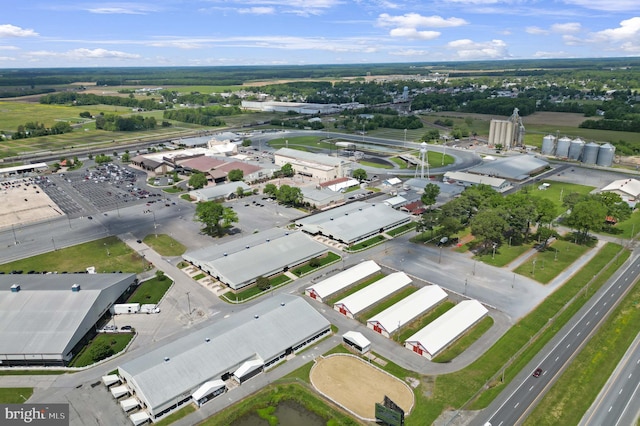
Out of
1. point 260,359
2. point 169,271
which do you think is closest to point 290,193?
point 169,271

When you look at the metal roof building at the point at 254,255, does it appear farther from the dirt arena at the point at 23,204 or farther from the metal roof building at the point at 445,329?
the dirt arena at the point at 23,204

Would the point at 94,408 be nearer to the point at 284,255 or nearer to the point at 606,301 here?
the point at 284,255

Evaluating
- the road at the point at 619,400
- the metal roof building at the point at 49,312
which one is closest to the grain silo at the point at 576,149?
the road at the point at 619,400

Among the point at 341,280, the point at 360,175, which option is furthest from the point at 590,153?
the point at 341,280

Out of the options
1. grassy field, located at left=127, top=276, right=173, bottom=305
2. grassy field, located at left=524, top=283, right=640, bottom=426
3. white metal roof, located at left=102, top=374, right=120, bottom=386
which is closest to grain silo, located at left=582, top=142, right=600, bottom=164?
grassy field, located at left=524, top=283, right=640, bottom=426

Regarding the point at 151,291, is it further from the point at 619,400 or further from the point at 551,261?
the point at 551,261
